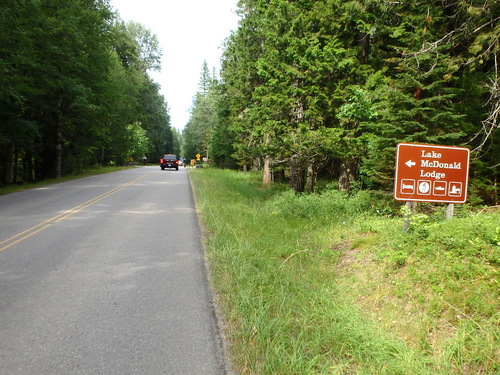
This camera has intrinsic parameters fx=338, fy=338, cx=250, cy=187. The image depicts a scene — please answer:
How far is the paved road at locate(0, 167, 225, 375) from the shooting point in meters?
3.06

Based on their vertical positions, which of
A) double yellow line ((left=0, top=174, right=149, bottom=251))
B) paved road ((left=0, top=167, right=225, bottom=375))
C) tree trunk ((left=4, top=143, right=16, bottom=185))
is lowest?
paved road ((left=0, top=167, right=225, bottom=375))

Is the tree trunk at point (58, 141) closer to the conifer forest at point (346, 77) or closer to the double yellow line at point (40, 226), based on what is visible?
the conifer forest at point (346, 77)

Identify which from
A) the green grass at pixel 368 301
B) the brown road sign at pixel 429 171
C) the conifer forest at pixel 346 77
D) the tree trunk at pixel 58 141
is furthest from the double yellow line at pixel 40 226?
the tree trunk at pixel 58 141

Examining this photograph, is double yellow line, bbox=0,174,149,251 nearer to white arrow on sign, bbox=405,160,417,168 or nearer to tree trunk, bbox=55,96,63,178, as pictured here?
white arrow on sign, bbox=405,160,417,168

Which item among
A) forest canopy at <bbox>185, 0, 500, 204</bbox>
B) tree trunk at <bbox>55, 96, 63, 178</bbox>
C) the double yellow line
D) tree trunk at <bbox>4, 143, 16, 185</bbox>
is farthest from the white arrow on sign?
tree trunk at <bbox>55, 96, 63, 178</bbox>

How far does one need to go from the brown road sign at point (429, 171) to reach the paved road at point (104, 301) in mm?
3198

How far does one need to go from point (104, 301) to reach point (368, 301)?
10.8 ft

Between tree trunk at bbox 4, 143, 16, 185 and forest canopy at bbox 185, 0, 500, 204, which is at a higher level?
forest canopy at bbox 185, 0, 500, 204

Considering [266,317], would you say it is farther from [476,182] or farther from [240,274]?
[476,182]

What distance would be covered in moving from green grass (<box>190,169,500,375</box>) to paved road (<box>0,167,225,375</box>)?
441mm

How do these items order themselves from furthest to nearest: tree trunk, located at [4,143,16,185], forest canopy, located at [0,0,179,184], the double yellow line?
tree trunk, located at [4,143,16,185], forest canopy, located at [0,0,179,184], the double yellow line

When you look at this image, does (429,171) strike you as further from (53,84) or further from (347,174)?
(53,84)

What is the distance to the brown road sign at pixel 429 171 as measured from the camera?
4.81 metres

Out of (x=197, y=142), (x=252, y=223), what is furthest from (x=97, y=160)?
(x=252, y=223)
